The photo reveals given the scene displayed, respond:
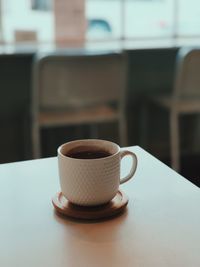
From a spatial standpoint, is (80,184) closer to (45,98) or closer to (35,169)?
(35,169)

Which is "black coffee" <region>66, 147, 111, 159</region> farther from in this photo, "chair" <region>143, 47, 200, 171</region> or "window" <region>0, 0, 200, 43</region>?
"window" <region>0, 0, 200, 43</region>

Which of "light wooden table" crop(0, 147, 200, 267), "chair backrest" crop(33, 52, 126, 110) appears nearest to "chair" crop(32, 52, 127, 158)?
"chair backrest" crop(33, 52, 126, 110)

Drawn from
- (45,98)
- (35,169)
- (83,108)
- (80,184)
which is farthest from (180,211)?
(83,108)

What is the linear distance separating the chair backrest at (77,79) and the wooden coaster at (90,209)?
1.38 m

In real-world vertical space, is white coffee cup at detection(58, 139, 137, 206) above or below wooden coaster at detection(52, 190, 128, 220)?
above

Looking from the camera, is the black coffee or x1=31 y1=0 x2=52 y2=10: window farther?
x1=31 y1=0 x2=52 y2=10: window

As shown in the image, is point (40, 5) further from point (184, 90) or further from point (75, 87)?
point (184, 90)

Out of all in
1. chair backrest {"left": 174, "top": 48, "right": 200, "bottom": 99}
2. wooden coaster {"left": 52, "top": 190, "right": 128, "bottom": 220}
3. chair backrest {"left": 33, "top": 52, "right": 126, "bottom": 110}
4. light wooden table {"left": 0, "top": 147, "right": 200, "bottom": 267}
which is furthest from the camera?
chair backrest {"left": 174, "top": 48, "right": 200, "bottom": 99}

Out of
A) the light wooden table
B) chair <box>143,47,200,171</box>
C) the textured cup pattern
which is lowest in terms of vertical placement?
chair <box>143,47,200,171</box>

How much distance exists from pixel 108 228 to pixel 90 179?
8 centimetres

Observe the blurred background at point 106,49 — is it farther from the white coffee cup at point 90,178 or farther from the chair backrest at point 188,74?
the white coffee cup at point 90,178

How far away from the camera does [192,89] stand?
7.89 feet

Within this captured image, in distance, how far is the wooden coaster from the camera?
721mm

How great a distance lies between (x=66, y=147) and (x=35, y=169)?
17cm
